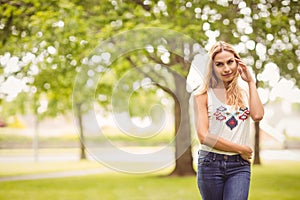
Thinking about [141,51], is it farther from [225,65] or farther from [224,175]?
[224,175]

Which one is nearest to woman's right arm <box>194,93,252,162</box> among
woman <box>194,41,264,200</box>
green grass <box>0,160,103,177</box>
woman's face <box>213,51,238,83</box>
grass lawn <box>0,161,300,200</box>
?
woman <box>194,41,264,200</box>

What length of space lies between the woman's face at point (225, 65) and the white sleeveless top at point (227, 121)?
0.27ft

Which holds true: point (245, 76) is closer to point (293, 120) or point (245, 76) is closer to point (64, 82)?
point (64, 82)

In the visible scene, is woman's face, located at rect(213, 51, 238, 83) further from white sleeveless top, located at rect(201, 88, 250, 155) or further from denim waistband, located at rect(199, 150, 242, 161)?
denim waistband, located at rect(199, 150, 242, 161)

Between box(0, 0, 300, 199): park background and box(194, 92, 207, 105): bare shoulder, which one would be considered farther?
box(0, 0, 300, 199): park background

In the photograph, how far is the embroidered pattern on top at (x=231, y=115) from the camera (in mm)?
1837

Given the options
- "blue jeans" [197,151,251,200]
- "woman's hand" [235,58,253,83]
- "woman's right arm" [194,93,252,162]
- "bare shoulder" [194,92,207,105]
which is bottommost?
"blue jeans" [197,151,251,200]

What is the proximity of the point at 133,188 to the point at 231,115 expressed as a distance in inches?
195

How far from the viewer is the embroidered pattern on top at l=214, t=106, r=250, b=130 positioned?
1837mm

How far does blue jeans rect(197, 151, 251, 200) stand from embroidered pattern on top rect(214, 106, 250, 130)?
0.12m

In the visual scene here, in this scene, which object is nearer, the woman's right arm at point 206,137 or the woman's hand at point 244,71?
the woman's right arm at point 206,137

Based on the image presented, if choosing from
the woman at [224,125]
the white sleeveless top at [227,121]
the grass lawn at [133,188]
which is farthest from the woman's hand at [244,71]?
the grass lawn at [133,188]

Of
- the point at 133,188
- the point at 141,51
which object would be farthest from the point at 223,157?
the point at 133,188

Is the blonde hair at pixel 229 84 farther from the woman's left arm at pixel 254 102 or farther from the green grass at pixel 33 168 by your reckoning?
the green grass at pixel 33 168
